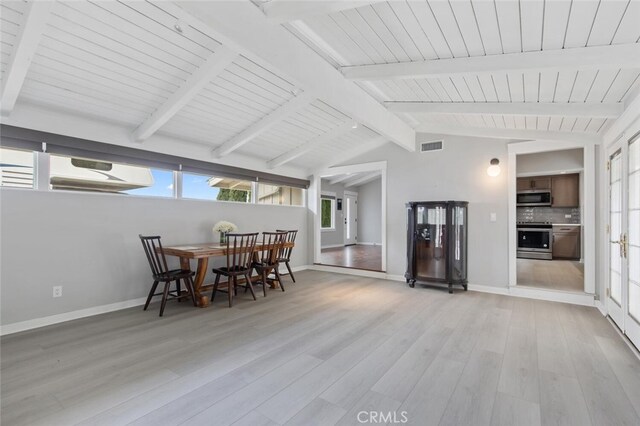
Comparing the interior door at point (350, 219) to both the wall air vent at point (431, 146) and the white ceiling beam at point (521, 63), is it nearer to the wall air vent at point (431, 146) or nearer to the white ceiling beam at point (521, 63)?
the wall air vent at point (431, 146)

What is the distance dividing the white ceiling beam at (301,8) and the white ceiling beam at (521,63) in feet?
3.50

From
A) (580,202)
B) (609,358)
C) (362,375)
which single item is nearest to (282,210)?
(362,375)

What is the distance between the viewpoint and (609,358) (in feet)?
7.95

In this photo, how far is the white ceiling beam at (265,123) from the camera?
3764 mm

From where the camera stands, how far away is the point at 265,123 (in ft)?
13.5

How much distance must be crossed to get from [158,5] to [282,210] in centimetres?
415

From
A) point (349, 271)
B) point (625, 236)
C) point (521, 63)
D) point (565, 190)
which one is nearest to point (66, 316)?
point (349, 271)

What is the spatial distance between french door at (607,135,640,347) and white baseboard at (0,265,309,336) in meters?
5.31

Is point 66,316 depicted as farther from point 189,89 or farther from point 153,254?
point 189,89

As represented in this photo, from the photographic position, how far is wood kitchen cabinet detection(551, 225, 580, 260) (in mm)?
7289

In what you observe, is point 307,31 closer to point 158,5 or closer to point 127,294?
point 158,5

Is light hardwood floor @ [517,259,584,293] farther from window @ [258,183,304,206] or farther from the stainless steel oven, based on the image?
window @ [258,183,304,206]

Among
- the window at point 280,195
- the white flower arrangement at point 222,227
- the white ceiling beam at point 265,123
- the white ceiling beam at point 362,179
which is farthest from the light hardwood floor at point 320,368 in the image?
the white ceiling beam at point 362,179

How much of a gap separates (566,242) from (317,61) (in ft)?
26.3
